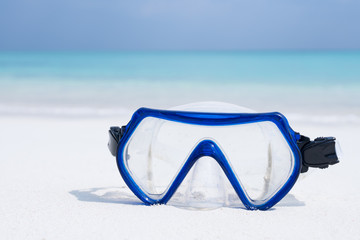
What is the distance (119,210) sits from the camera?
221 centimetres

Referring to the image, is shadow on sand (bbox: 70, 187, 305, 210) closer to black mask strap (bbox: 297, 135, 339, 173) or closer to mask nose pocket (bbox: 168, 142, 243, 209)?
mask nose pocket (bbox: 168, 142, 243, 209)

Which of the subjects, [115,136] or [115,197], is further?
[115,197]

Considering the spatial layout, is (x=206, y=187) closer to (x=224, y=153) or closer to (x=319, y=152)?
(x=224, y=153)

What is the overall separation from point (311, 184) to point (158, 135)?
3.58ft

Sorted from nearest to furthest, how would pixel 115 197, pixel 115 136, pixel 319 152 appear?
pixel 319 152 → pixel 115 136 → pixel 115 197

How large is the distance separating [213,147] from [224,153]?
7 cm

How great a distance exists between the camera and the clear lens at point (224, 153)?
Result: 224cm

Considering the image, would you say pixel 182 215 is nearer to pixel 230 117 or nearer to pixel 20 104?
pixel 230 117

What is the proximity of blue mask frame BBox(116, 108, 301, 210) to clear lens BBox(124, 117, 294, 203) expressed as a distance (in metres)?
0.03

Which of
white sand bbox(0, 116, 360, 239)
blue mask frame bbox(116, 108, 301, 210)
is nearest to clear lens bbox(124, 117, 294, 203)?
blue mask frame bbox(116, 108, 301, 210)

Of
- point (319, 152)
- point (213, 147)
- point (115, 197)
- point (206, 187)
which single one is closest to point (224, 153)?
point (213, 147)

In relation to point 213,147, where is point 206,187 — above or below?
below

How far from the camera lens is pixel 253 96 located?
34.4 ft

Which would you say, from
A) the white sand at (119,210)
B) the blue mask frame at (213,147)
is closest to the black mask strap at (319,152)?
the blue mask frame at (213,147)
